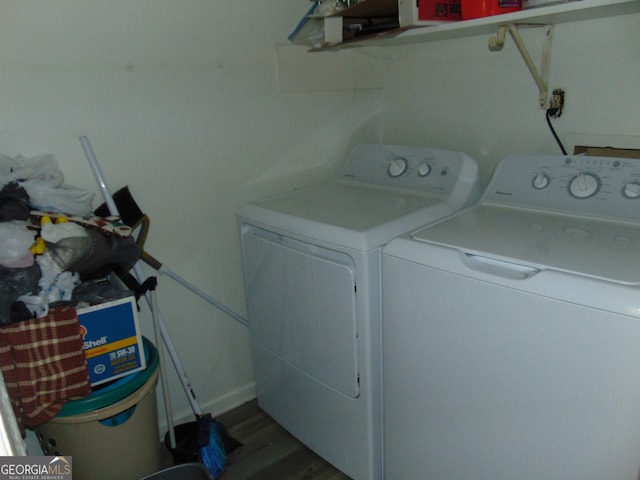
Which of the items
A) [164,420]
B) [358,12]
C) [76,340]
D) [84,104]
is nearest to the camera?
[76,340]

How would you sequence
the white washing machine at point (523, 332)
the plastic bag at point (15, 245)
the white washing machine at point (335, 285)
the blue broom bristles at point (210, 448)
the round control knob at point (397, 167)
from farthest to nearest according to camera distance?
the round control knob at point (397, 167)
the blue broom bristles at point (210, 448)
the white washing machine at point (335, 285)
the plastic bag at point (15, 245)
the white washing machine at point (523, 332)

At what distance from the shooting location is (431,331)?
4.32 ft

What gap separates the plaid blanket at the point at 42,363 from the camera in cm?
118

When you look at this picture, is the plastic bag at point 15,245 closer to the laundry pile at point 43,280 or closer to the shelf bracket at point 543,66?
the laundry pile at point 43,280

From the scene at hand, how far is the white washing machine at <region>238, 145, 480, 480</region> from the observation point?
1458 mm

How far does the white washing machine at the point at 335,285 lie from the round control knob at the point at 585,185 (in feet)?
1.15

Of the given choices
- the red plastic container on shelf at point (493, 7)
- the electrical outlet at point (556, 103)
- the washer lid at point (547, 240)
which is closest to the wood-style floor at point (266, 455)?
the washer lid at point (547, 240)

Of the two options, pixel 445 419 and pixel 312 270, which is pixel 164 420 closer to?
pixel 312 270

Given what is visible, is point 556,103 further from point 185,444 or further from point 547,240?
point 185,444

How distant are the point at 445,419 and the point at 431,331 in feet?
0.89

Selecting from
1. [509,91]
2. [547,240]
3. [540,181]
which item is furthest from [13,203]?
[509,91]

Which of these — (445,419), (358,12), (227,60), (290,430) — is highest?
(358,12)

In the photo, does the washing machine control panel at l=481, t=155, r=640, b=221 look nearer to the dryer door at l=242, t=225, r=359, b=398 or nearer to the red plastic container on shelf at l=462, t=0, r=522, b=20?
the red plastic container on shelf at l=462, t=0, r=522, b=20

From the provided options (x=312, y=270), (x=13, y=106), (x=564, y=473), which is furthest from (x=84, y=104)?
(x=564, y=473)
